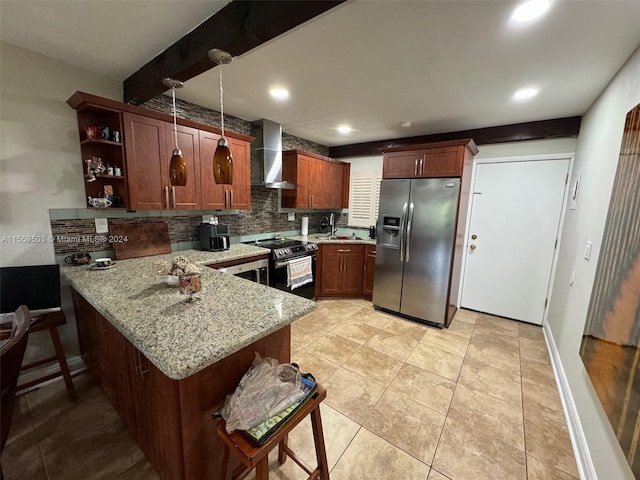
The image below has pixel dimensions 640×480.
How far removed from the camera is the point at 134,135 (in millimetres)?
2104

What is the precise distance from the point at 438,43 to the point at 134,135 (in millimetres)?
2374

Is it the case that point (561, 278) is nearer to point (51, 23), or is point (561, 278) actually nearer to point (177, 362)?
point (177, 362)

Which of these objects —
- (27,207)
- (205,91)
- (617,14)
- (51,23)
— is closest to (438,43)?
(617,14)

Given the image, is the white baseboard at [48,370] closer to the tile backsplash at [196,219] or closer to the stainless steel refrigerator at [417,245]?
the tile backsplash at [196,219]

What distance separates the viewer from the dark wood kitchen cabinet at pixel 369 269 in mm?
3727

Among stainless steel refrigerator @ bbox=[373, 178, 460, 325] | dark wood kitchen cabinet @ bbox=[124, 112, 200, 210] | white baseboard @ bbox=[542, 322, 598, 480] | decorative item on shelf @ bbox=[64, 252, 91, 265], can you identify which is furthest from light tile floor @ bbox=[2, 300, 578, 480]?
dark wood kitchen cabinet @ bbox=[124, 112, 200, 210]

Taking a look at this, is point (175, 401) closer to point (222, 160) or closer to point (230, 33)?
point (222, 160)

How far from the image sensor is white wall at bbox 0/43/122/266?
1.78m

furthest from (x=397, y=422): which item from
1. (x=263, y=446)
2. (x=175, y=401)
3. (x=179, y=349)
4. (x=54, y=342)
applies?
(x=54, y=342)

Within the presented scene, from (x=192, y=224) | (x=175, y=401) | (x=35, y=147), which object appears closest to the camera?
(x=175, y=401)

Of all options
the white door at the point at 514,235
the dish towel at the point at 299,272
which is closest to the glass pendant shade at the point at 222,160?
the dish towel at the point at 299,272

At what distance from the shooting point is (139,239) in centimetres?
242

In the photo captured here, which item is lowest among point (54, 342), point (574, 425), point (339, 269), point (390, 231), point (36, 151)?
point (574, 425)

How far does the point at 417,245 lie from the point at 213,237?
2347mm
